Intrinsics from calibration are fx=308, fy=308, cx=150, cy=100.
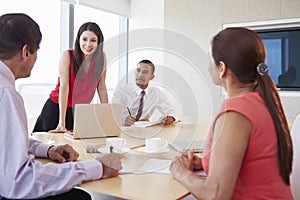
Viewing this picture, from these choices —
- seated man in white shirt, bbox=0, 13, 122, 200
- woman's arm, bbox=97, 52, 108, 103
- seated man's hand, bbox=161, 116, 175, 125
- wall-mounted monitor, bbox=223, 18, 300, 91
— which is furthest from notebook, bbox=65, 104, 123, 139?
wall-mounted monitor, bbox=223, 18, 300, 91

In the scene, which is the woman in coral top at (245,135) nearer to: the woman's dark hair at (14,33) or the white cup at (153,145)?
the white cup at (153,145)

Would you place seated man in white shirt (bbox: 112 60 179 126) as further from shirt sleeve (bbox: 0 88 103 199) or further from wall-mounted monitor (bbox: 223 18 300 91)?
wall-mounted monitor (bbox: 223 18 300 91)

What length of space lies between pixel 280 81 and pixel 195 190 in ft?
10.7

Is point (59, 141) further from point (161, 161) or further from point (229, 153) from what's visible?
point (229, 153)

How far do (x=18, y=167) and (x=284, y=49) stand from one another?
360cm

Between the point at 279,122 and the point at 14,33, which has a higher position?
the point at 14,33

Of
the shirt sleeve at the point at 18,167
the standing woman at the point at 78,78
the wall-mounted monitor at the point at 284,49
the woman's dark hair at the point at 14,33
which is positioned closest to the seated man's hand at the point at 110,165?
the shirt sleeve at the point at 18,167

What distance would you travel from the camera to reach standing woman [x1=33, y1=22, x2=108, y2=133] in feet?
6.86

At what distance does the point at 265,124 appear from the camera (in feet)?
2.95

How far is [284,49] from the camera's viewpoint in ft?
12.2

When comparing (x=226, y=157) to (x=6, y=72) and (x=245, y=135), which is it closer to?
(x=245, y=135)

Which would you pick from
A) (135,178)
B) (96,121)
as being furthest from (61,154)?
(96,121)

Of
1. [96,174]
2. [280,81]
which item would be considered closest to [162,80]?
[280,81]

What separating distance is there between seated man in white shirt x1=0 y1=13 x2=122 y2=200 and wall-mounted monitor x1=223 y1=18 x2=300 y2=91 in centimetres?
310
